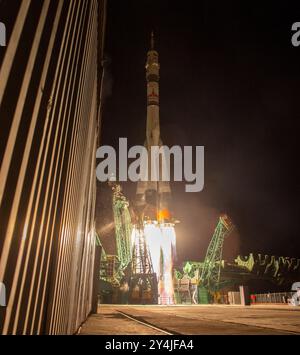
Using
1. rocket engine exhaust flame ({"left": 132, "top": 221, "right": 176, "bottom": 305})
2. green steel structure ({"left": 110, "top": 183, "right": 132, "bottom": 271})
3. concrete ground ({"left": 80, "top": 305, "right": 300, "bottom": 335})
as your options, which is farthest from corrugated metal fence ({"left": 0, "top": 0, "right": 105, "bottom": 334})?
rocket engine exhaust flame ({"left": 132, "top": 221, "right": 176, "bottom": 305})

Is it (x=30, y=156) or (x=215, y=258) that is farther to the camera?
(x=215, y=258)

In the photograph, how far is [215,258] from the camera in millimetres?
65750

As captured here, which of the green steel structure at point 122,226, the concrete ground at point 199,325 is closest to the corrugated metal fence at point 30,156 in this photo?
the concrete ground at point 199,325

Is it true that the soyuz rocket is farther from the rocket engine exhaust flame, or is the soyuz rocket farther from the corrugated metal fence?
the corrugated metal fence

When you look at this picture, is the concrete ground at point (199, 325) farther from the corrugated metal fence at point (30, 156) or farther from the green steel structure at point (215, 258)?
the green steel structure at point (215, 258)

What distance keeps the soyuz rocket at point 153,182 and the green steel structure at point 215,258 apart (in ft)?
34.5

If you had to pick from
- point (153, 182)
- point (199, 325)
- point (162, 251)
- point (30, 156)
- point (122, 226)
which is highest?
point (153, 182)

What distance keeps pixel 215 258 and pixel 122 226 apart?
22.1m

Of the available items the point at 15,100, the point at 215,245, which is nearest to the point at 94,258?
the point at 15,100

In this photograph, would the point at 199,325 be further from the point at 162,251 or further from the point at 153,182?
the point at 153,182

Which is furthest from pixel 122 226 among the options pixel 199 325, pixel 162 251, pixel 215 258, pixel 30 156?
pixel 30 156

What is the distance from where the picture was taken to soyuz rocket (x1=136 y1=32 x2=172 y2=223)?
59.5m

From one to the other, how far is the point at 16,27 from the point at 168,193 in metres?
63.3

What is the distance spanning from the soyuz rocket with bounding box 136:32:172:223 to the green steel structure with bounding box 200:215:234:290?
34.5 ft
